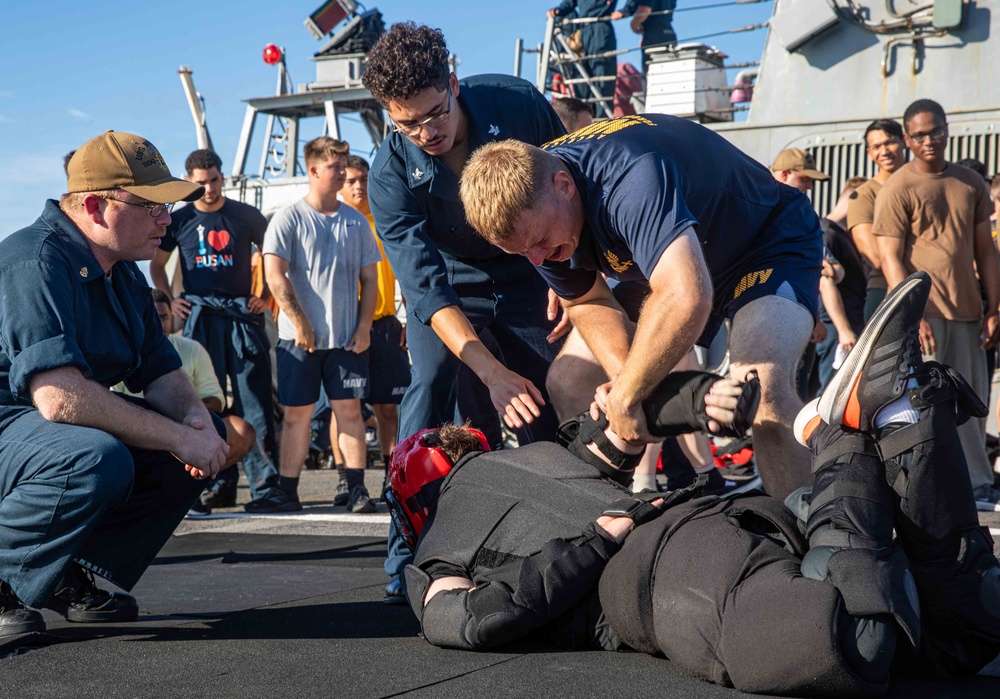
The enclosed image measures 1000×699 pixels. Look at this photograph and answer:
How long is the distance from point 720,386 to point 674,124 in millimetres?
961

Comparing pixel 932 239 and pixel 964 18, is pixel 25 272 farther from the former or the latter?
pixel 964 18

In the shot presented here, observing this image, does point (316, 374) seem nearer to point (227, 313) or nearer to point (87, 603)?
point (227, 313)

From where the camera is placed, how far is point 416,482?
328 centimetres

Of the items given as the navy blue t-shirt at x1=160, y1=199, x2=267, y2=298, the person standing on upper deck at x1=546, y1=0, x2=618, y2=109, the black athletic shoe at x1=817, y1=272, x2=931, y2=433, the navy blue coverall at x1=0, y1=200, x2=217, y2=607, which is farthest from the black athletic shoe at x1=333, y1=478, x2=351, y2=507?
the person standing on upper deck at x1=546, y1=0, x2=618, y2=109

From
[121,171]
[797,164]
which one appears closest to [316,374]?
[797,164]

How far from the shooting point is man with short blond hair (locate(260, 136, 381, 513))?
654 centimetres

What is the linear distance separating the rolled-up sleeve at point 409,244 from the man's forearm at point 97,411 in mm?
1051

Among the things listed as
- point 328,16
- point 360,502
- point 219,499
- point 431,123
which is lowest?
point 219,499

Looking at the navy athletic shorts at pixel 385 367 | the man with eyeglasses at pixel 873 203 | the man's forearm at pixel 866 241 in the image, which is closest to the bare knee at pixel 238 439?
the navy athletic shorts at pixel 385 367

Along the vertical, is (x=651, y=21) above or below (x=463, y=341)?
above

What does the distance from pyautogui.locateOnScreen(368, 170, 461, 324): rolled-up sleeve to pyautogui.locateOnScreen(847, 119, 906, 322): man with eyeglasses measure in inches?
125

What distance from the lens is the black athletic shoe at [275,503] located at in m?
6.53

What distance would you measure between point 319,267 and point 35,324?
374cm

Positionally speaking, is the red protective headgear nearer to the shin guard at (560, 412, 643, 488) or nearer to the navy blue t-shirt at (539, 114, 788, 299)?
the shin guard at (560, 412, 643, 488)
